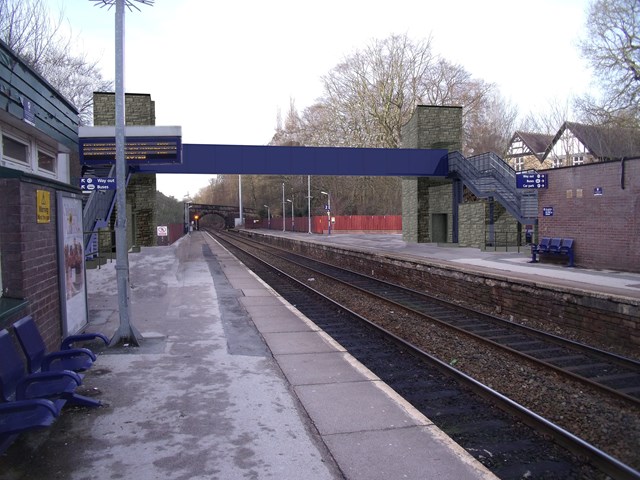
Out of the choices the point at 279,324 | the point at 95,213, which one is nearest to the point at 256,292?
the point at 279,324

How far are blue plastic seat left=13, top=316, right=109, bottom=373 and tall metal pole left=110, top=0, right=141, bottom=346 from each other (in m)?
1.95

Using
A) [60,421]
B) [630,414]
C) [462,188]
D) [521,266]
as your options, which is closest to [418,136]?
[462,188]

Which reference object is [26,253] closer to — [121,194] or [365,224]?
[121,194]

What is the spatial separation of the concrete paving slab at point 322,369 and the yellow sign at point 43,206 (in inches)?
127

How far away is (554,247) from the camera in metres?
16.0

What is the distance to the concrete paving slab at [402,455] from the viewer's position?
343 centimetres

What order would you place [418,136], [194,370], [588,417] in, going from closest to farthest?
1. [588,417]
2. [194,370]
3. [418,136]

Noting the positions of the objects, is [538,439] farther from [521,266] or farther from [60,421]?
[521,266]

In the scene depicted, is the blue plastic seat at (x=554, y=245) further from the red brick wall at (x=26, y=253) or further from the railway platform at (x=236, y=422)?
the red brick wall at (x=26, y=253)

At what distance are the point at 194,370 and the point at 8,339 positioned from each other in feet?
7.83

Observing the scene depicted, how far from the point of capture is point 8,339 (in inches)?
149

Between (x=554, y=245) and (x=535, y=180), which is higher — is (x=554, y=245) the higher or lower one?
the lower one

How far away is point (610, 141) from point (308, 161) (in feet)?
54.0

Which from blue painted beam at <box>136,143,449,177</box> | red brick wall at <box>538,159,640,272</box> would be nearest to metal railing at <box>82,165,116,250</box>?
blue painted beam at <box>136,143,449,177</box>
